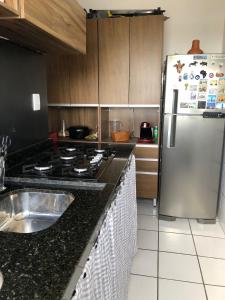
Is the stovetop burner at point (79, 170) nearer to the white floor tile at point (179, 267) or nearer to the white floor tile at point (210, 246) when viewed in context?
the white floor tile at point (179, 267)

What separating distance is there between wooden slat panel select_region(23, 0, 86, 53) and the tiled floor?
5.52 feet

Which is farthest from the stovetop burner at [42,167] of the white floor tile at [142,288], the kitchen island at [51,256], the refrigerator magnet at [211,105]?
the refrigerator magnet at [211,105]

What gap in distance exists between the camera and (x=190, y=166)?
8.43 feet

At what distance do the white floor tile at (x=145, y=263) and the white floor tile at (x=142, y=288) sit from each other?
0.20ft

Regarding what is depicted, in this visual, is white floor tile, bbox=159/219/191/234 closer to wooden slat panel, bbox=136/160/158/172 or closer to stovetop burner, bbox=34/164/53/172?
wooden slat panel, bbox=136/160/158/172

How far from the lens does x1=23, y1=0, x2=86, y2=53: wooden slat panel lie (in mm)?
1060

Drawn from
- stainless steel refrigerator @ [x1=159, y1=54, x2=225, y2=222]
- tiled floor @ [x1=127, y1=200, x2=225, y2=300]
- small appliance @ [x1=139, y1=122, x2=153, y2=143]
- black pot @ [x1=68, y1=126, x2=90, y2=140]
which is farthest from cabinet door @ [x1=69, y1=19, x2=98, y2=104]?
tiled floor @ [x1=127, y1=200, x2=225, y2=300]

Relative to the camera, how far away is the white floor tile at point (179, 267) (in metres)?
1.87

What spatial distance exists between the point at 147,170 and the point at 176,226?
67 cm

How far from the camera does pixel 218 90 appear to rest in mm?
2387

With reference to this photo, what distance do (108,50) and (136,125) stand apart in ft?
3.15

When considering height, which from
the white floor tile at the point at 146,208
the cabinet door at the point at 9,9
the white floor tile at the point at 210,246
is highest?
the cabinet door at the point at 9,9

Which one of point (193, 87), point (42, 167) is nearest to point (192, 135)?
point (193, 87)

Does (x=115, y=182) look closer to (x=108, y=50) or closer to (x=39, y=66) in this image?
(x=39, y=66)
